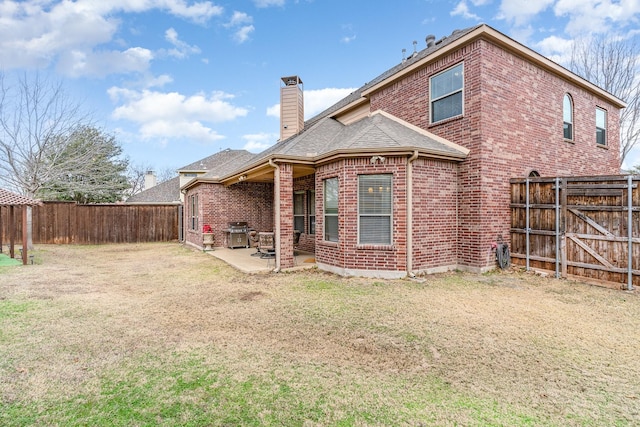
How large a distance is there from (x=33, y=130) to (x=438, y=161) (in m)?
16.4

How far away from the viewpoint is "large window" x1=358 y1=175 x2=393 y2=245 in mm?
7227

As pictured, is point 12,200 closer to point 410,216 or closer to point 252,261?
point 252,261

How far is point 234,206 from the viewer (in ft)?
42.8

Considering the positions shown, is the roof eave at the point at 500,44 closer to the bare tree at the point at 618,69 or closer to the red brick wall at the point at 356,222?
the red brick wall at the point at 356,222

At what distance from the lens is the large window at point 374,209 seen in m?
7.23

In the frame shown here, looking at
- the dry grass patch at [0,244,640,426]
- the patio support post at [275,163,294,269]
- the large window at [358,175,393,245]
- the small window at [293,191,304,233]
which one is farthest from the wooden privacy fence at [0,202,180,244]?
the large window at [358,175,393,245]

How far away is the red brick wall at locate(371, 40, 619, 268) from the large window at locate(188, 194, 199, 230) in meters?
9.60

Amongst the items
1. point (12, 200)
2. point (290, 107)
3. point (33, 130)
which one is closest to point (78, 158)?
point (33, 130)

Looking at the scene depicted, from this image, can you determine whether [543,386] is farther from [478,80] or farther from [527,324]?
[478,80]

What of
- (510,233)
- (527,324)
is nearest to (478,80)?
(510,233)

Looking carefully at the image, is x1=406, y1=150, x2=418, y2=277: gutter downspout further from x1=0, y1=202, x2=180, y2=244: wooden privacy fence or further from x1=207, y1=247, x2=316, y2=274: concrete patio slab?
x1=0, y1=202, x2=180, y2=244: wooden privacy fence

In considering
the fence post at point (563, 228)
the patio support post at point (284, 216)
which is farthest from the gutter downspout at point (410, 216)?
the fence post at point (563, 228)

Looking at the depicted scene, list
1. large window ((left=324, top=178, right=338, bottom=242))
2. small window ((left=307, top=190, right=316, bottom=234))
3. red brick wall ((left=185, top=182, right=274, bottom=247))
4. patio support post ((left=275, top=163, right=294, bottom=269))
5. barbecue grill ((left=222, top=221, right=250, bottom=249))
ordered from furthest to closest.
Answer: red brick wall ((left=185, top=182, right=274, bottom=247)), barbecue grill ((left=222, top=221, right=250, bottom=249)), small window ((left=307, top=190, right=316, bottom=234)), patio support post ((left=275, top=163, right=294, bottom=269)), large window ((left=324, top=178, right=338, bottom=242))

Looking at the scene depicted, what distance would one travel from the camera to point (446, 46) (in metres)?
7.91
